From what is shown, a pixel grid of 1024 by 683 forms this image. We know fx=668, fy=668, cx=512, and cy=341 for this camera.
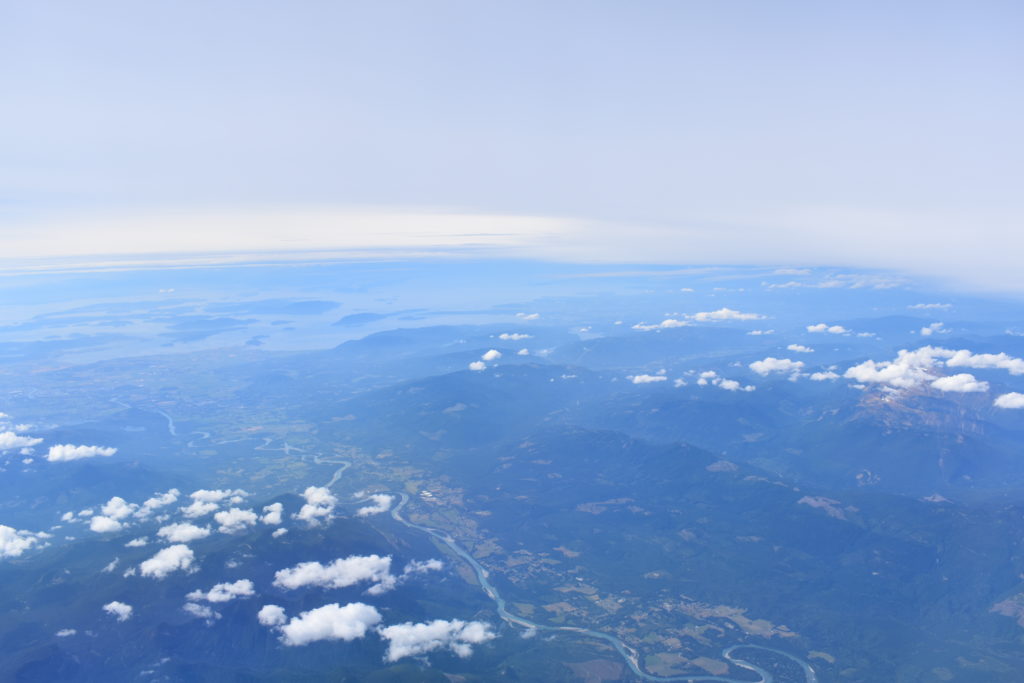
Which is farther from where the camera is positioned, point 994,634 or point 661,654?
point 994,634

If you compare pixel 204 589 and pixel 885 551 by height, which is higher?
pixel 204 589

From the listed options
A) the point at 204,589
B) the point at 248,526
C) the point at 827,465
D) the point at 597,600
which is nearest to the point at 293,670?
the point at 204,589

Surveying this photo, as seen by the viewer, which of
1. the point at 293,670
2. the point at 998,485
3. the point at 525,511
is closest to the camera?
the point at 293,670

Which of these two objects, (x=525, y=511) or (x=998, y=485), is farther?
(x=998, y=485)

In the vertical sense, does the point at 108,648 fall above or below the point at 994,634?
above

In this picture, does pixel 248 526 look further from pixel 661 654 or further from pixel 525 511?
pixel 661 654

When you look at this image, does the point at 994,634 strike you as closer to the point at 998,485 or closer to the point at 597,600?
the point at 597,600

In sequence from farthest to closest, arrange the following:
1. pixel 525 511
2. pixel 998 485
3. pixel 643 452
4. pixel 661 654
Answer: pixel 643 452
pixel 998 485
pixel 525 511
pixel 661 654

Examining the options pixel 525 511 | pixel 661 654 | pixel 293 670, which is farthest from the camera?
pixel 525 511

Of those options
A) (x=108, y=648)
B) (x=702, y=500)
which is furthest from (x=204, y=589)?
(x=702, y=500)
